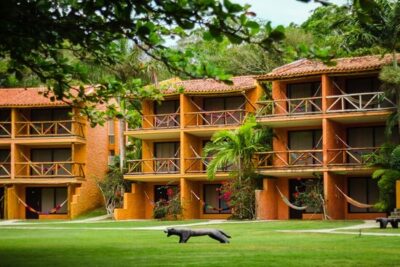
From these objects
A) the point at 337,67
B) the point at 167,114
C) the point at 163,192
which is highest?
the point at 337,67

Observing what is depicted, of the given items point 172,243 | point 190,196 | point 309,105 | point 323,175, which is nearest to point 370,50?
point 309,105

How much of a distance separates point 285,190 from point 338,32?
52.3ft

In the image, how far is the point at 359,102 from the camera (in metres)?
37.3

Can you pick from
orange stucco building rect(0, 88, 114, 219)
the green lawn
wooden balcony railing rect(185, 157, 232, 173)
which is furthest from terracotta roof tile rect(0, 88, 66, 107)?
the green lawn

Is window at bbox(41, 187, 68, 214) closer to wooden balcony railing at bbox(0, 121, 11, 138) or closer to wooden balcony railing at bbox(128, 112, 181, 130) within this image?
wooden balcony railing at bbox(0, 121, 11, 138)

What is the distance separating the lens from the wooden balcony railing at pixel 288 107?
39.2 metres

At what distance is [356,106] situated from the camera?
37375mm

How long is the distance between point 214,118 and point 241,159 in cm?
503

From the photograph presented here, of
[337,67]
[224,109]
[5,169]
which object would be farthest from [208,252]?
[5,169]

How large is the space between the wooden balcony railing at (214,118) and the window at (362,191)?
6.69 meters

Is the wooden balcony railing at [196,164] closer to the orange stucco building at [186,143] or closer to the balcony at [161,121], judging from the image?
the orange stucco building at [186,143]

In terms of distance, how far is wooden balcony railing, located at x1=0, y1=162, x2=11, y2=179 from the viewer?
48.0 meters

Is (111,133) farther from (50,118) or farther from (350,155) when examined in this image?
(350,155)

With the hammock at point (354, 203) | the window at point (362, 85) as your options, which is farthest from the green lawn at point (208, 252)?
the window at point (362, 85)
